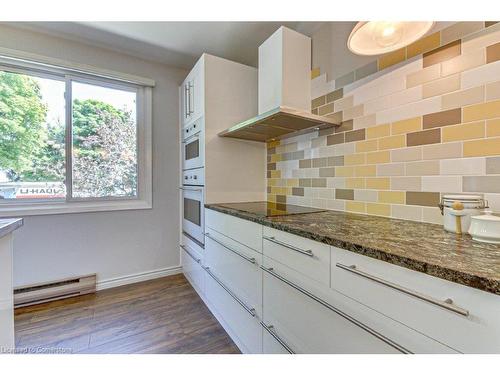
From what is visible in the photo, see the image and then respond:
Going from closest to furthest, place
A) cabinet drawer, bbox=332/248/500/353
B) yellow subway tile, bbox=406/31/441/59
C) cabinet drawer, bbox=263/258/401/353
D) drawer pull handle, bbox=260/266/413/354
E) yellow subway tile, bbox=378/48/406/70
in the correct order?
cabinet drawer, bbox=332/248/500/353
drawer pull handle, bbox=260/266/413/354
cabinet drawer, bbox=263/258/401/353
yellow subway tile, bbox=406/31/441/59
yellow subway tile, bbox=378/48/406/70

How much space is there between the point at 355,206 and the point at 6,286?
1.84 m

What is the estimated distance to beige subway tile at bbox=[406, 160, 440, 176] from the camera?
111 cm

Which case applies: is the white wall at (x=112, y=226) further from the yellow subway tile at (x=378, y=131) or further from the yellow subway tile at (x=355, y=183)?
the yellow subway tile at (x=378, y=131)

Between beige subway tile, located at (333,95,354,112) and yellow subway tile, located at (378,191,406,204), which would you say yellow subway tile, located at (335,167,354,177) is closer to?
yellow subway tile, located at (378,191,406,204)

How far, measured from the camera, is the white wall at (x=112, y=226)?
1982 mm

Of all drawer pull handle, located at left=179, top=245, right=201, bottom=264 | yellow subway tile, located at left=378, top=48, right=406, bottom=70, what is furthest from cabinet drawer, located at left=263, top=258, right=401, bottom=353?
yellow subway tile, located at left=378, top=48, right=406, bottom=70

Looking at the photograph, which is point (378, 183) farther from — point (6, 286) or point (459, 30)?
point (6, 286)

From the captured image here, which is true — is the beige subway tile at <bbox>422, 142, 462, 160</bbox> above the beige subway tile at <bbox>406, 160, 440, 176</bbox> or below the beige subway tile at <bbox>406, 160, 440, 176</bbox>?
above

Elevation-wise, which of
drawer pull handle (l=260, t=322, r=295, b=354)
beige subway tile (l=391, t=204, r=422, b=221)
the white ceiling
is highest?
the white ceiling

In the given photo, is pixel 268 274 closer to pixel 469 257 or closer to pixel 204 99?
pixel 469 257

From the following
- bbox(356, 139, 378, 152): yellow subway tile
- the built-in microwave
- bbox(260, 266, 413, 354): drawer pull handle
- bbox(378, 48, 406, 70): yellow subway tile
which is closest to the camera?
bbox(260, 266, 413, 354): drawer pull handle

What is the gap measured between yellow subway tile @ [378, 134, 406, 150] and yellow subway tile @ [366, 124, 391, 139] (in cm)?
3

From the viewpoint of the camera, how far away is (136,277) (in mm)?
2426
